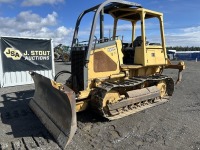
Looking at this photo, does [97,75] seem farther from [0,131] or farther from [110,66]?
[0,131]

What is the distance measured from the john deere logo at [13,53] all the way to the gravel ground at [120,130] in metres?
4.28

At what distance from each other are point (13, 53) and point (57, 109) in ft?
22.9

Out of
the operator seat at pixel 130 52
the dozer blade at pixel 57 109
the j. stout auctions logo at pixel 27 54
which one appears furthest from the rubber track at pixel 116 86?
the j. stout auctions logo at pixel 27 54

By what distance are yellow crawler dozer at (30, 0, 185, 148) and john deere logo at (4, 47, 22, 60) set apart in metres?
4.90

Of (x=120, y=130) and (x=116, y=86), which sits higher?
(x=116, y=86)

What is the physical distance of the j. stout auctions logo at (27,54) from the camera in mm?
10953

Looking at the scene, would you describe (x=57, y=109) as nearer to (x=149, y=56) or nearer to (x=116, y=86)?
(x=116, y=86)

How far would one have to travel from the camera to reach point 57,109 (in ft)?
16.9

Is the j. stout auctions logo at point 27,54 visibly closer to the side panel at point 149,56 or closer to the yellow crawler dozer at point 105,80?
the yellow crawler dozer at point 105,80

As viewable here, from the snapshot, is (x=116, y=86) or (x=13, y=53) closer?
(x=116, y=86)

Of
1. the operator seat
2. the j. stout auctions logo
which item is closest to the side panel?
the operator seat

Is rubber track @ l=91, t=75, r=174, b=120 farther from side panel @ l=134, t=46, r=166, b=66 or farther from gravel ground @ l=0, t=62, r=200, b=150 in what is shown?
side panel @ l=134, t=46, r=166, b=66

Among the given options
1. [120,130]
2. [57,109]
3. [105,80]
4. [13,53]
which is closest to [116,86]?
[105,80]

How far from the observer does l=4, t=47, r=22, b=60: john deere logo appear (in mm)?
10914
